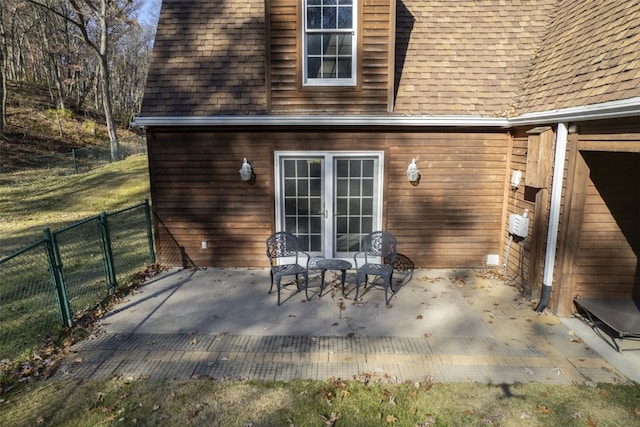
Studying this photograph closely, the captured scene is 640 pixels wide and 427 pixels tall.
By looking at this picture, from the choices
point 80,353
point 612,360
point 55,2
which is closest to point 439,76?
point 612,360

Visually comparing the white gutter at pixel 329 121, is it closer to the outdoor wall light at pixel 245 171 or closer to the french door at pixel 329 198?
the french door at pixel 329 198

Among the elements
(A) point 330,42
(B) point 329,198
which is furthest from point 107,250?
(A) point 330,42

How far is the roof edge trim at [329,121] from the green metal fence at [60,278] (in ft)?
5.42

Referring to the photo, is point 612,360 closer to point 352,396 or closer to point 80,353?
point 352,396

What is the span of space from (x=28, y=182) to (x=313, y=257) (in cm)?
1399

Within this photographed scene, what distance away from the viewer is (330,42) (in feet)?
21.2

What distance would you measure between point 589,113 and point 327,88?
375 centimetres

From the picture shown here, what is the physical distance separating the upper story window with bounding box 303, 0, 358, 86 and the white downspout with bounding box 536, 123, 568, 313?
322 centimetres

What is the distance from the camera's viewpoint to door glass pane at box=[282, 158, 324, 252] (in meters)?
6.75

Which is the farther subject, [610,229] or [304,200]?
[304,200]

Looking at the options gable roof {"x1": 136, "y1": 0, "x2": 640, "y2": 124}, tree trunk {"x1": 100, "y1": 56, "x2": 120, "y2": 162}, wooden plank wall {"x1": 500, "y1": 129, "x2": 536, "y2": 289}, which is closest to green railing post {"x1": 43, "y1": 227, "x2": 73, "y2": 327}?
gable roof {"x1": 136, "y1": 0, "x2": 640, "y2": 124}

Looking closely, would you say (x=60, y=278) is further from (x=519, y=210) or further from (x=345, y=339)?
(x=519, y=210)

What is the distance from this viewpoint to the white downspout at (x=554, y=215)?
16.5ft

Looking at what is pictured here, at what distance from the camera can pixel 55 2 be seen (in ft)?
72.1
